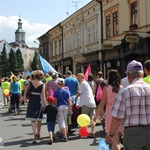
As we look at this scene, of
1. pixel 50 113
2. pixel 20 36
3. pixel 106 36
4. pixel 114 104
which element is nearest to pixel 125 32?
pixel 106 36

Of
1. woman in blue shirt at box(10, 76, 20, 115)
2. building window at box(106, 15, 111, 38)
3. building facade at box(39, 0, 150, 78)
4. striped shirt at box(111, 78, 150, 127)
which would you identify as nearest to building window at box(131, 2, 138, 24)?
building facade at box(39, 0, 150, 78)

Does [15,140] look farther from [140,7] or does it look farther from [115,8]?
[115,8]

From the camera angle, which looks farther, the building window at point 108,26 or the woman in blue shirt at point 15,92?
the building window at point 108,26

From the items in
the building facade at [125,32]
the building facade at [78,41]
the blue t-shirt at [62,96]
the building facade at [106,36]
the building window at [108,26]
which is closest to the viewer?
the blue t-shirt at [62,96]

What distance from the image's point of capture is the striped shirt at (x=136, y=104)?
4.20 m

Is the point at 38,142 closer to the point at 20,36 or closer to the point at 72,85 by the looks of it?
the point at 72,85

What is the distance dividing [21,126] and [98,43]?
1728cm

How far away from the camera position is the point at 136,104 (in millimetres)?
4211

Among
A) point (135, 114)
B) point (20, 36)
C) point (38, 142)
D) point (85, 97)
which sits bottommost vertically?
point (38, 142)

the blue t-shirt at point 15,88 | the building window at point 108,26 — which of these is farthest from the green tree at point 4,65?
the blue t-shirt at point 15,88

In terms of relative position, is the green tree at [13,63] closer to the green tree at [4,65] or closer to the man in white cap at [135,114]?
the green tree at [4,65]

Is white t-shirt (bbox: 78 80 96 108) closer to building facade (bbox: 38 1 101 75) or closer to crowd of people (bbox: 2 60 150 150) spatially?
crowd of people (bbox: 2 60 150 150)

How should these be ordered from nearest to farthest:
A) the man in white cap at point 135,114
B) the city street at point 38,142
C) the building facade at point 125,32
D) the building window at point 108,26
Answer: the man in white cap at point 135,114 < the city street at point 38,142 < the building facade at point 125,32 < the building window at point 108,26

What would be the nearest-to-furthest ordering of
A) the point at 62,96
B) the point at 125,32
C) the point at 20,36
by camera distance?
the point at 62,96 < the point at 125,32 < the point at 20,36
